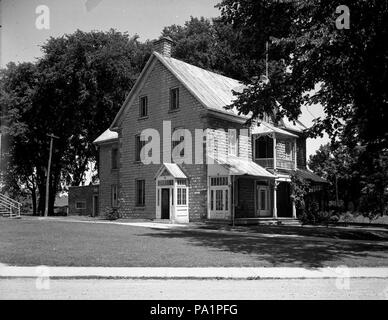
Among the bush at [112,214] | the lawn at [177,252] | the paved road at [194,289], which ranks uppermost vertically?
the bush at [112,214]

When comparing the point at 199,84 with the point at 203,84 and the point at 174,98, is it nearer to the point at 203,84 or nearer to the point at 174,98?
the point at 203,84

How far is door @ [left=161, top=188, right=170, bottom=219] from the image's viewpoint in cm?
2955

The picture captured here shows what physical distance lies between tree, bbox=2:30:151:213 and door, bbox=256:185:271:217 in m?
20.7

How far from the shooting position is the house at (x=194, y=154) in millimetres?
27906

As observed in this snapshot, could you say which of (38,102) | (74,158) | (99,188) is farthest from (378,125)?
(74,158)

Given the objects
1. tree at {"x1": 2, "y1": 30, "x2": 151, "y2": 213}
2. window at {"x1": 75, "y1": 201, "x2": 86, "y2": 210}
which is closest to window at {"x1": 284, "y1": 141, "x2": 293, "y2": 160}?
tree at {"x1": 2, "y1": 30, "x2": 151, "y2": 213}

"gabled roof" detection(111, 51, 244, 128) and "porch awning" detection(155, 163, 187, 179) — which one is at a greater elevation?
"gabled roof" detection(111, 51, 244, 128)

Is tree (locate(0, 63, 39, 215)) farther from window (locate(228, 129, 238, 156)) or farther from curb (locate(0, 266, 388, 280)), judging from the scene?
curb (locate(0, 266, 388, 280))

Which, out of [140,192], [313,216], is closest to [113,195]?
[140,192]

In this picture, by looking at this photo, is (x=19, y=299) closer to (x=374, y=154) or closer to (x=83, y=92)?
(x=374, y=154)

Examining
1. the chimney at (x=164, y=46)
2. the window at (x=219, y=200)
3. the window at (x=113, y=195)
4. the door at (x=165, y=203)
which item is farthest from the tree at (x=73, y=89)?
the window at (x=219, y=200)

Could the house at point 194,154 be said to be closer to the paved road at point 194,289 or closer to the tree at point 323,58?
the tree at point 323,58

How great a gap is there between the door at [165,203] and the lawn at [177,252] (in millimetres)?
12182
